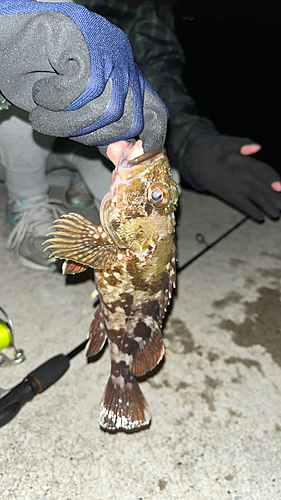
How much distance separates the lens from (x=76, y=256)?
3.06 feet

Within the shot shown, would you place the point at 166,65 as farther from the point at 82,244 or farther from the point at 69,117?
the point at 82,244

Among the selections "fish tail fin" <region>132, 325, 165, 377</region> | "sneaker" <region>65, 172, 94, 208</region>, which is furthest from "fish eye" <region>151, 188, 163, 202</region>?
"sneaker" <region>65, 172, 94, 208</region>

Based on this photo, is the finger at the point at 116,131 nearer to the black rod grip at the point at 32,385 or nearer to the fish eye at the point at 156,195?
the fish eye at the point at 156,195

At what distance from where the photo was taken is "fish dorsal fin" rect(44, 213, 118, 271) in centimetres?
93

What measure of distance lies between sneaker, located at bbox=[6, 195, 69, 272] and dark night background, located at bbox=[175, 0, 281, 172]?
9.81 feet

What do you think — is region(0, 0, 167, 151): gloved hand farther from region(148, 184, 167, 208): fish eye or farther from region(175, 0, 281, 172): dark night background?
region(175, 0, 281, 172): dark night background

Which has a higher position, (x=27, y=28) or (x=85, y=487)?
A: (x=27, y=28)

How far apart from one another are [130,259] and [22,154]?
1.11 metres

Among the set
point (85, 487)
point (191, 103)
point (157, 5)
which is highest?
point (157, 5)

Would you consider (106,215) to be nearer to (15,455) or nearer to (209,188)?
(15,455)

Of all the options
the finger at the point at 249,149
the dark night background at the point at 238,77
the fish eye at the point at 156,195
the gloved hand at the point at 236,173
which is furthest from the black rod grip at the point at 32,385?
the dark night background at the point at 238,77

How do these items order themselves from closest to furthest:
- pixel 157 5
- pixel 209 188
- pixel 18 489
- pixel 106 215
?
pixel 106 215
pixel 18 489
pixel 157 5
pixel 209 188

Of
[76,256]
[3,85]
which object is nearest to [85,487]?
[76,256]

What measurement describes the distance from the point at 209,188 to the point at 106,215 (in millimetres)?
979
